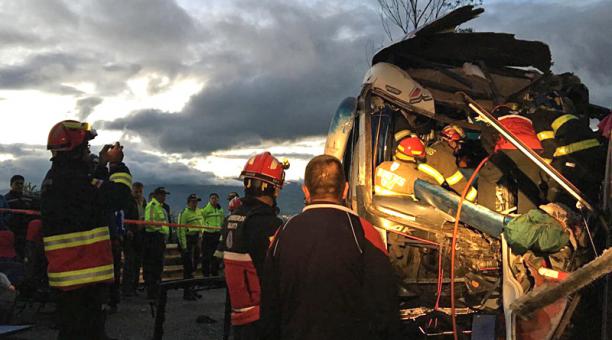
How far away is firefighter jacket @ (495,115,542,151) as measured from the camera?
4422mm

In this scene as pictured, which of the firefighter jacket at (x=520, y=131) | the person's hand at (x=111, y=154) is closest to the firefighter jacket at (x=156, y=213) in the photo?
the person's hand at (x=111, y=154)

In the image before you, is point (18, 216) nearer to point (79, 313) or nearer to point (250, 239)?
point (79, 313)

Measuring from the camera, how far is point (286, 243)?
9.26ft

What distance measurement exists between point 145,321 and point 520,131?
551cm

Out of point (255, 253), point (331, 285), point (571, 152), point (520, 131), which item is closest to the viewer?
point (331, 285)

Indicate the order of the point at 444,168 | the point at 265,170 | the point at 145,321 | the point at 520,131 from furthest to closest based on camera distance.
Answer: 1. the point at 145,321
2. the point at 444,168
3. the point at 520,131
4. the point at 265,170

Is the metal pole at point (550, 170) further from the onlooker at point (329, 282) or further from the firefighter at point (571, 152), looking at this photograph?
the onlooker at point (329, 282)

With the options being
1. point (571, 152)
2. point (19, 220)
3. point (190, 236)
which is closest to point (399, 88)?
point (571, 152)

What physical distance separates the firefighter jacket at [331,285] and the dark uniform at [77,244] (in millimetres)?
1883

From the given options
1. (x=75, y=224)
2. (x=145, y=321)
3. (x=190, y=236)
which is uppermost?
(x=75, y=224)

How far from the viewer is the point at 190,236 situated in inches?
471

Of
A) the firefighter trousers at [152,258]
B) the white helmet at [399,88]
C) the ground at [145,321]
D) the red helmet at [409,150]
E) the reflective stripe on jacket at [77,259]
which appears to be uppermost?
the white helmet at [399,88]

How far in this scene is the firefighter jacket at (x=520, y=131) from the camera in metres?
4.42

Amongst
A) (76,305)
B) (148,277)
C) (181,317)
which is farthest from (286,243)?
(148,277)
